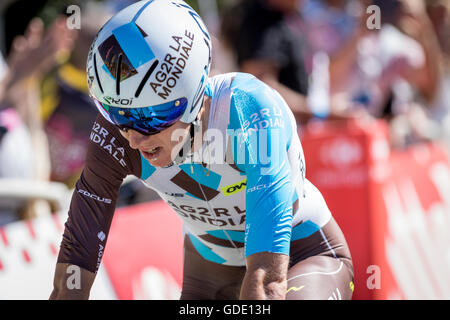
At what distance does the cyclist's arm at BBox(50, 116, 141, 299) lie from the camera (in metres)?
3.06

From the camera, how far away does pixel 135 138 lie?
2.87 m

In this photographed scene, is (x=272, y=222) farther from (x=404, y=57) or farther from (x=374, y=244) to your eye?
(x=404, y=57)

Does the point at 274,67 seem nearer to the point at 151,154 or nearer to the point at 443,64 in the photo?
the point at 151,154

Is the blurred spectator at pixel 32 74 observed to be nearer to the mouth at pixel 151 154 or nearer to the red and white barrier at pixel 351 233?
the red and white barrier at pixel 351 233

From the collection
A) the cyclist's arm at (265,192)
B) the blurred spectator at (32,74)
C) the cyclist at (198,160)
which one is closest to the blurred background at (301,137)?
the blurred spectator at (32,74)

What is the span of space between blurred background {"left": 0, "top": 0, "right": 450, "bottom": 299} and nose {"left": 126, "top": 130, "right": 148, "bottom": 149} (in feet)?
4.77

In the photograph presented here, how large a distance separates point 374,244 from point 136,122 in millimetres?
3808

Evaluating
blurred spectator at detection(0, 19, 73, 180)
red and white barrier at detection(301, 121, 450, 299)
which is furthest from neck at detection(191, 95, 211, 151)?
red and white barrier at detection(301, 121, 450, 299)

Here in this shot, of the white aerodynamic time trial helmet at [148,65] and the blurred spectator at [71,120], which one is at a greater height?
the white aerodynamic time trial helmet at [148,65]

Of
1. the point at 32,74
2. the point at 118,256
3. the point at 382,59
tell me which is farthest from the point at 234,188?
the point at 382,59

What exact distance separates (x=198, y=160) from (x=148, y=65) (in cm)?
63

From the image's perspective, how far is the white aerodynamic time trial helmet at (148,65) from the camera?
2707mm

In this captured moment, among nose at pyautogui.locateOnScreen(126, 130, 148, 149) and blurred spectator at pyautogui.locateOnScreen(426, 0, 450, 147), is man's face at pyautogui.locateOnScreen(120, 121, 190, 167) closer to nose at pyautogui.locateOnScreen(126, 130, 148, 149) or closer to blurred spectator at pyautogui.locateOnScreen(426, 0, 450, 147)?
nose at pyautogui.locateOnScreen(126, 130, 148, 149)

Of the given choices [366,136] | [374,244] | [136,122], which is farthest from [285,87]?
[136,122]
